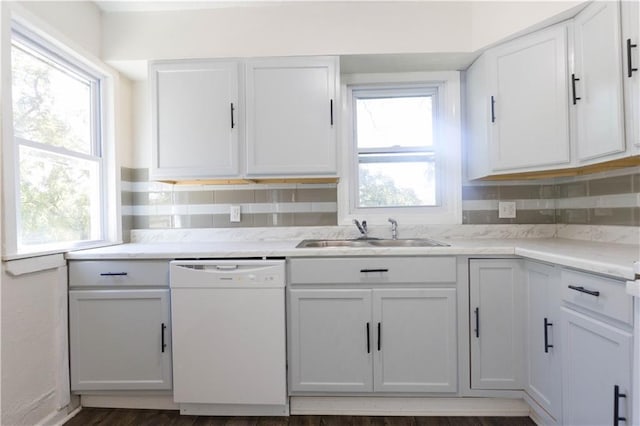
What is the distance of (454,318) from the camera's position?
164 centimetres

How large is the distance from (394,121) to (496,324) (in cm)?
151

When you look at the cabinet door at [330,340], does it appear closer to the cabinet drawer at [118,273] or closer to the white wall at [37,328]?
the cabinet drawer at [118,273]

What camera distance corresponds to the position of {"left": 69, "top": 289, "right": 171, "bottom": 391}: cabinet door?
169cm

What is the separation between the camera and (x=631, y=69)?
4.44 ft

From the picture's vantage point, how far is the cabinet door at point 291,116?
194 cm

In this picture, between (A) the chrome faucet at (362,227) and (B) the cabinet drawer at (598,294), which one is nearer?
(B) the cabinet drawer at (598,294)

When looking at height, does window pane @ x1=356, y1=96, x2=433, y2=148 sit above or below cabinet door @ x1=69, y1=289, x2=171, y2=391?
above

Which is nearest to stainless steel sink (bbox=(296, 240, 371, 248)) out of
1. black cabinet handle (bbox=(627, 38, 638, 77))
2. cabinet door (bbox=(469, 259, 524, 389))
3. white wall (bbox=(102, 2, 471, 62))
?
cabinet door (bbox=(469, 259, 524, 389))

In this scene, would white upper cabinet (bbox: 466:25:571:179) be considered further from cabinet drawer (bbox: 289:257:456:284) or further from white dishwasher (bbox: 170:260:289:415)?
white dishwasher (bbox: 170:260:289:415)

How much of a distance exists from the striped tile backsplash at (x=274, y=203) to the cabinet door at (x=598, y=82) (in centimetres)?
61

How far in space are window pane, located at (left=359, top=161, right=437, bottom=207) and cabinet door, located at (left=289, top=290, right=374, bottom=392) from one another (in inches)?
35.5

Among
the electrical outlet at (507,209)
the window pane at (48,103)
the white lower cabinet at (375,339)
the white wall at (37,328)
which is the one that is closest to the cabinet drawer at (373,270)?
the white lower cabinet at (375,339)

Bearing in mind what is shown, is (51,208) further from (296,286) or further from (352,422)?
(352,422)

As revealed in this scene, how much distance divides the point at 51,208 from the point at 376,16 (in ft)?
7.38
